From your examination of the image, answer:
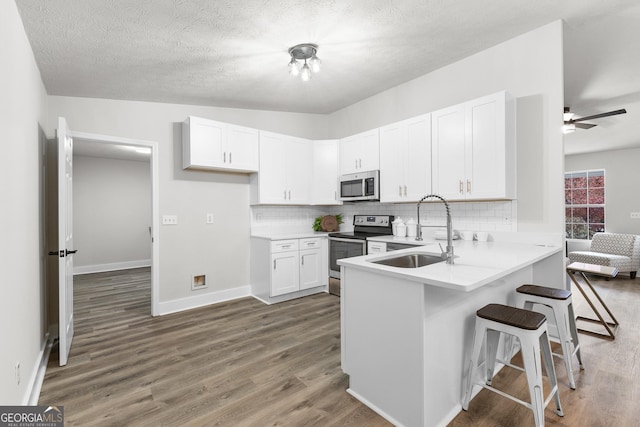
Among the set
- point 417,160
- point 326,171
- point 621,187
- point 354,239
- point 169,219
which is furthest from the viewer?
point 621,187

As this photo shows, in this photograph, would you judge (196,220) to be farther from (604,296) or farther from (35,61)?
(604,296)

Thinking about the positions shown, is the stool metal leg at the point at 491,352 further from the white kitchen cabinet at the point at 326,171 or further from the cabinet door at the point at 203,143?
the cabinet door at the point at 203,143

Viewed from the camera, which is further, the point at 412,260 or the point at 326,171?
the point at 326,171

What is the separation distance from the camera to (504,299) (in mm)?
2367

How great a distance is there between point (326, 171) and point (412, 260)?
2464 millimetres

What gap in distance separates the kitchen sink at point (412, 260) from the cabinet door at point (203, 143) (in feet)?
8.14

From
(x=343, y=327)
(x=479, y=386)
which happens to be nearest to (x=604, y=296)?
(x=479, y=386)

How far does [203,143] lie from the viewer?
11.9ft

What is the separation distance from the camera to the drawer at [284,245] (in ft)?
12.9

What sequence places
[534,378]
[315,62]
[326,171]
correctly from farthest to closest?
[326,171] → [315,62] → [534,378]

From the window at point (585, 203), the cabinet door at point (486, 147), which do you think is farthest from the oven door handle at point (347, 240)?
the window at point (585, 203)

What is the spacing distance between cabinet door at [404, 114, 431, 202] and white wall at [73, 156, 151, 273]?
6.12 meters

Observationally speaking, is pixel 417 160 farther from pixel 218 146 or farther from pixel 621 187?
pixel 621 187

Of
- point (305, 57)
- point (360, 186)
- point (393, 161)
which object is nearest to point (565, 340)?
point (393, 161)
